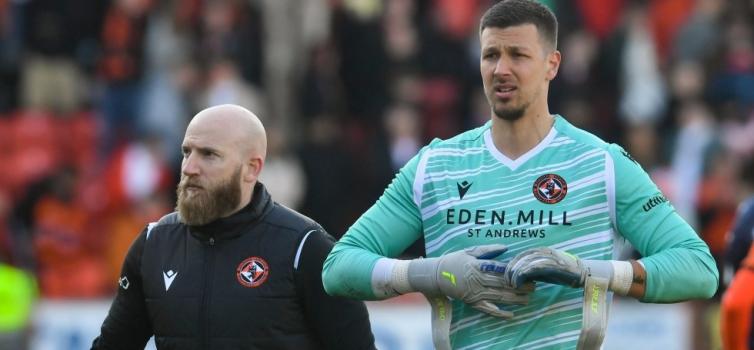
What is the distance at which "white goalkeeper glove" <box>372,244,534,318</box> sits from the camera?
5859 mm

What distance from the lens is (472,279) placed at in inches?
230

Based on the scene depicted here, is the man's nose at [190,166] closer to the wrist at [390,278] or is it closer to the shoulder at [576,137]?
the wrist at [390,278]

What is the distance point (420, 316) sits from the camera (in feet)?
44.5

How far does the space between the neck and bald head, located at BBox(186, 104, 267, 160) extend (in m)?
1.19

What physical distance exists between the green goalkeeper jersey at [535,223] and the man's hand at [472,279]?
0.46ft

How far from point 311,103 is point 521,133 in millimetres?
10335

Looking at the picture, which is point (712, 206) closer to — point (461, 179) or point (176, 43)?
point (176, 43)

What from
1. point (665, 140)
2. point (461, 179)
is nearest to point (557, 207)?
point (461, 179)

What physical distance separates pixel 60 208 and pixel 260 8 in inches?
128

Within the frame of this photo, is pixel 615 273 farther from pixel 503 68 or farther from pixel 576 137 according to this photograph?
pixel 503 68

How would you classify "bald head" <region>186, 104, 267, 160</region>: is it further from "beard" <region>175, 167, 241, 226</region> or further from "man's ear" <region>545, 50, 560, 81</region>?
"man's ear" <region>545, 50, 560, 81</region>

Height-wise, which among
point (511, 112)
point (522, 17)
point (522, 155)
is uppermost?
point (522, 17)

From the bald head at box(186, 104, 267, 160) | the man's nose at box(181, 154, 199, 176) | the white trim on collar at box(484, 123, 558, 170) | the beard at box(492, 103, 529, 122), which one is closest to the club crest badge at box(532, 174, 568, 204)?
the white trim on collar at box(484, 123, 558, 170)

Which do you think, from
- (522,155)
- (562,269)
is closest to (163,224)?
(522,155)
